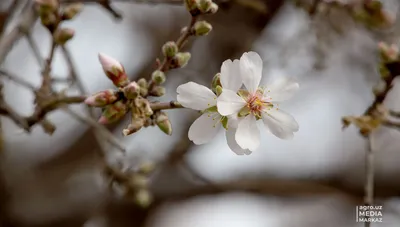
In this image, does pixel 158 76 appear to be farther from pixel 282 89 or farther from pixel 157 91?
pixel 282 89

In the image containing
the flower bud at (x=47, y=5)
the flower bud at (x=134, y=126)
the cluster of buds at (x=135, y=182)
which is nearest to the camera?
the flower bud at (x=134, y=126)

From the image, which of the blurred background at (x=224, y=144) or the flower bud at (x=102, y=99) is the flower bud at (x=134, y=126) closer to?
the flower bud at (x=102, y=99)

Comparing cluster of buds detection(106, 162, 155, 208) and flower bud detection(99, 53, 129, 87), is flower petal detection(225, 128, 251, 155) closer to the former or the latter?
flower bud detection(99, 53, 129, 87)

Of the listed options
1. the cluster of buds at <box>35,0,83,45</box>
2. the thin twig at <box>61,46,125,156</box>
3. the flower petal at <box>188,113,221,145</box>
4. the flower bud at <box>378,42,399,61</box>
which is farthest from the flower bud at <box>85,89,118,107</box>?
the flower bud at <box>378,42,399,61</box>

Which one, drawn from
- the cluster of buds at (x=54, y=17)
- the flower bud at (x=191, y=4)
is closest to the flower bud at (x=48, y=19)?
the cluster of buds at (x=54, y=17)

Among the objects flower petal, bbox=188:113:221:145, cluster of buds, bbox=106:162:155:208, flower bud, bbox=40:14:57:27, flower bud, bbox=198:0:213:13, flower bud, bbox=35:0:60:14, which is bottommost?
cluster of buds, bbox=106:162:155:208

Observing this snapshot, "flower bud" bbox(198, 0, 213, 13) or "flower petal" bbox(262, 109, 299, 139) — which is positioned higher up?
"flower bud" bbox(198, 0, 213, 13)

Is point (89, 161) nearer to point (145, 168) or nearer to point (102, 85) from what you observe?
point (102, 85)
